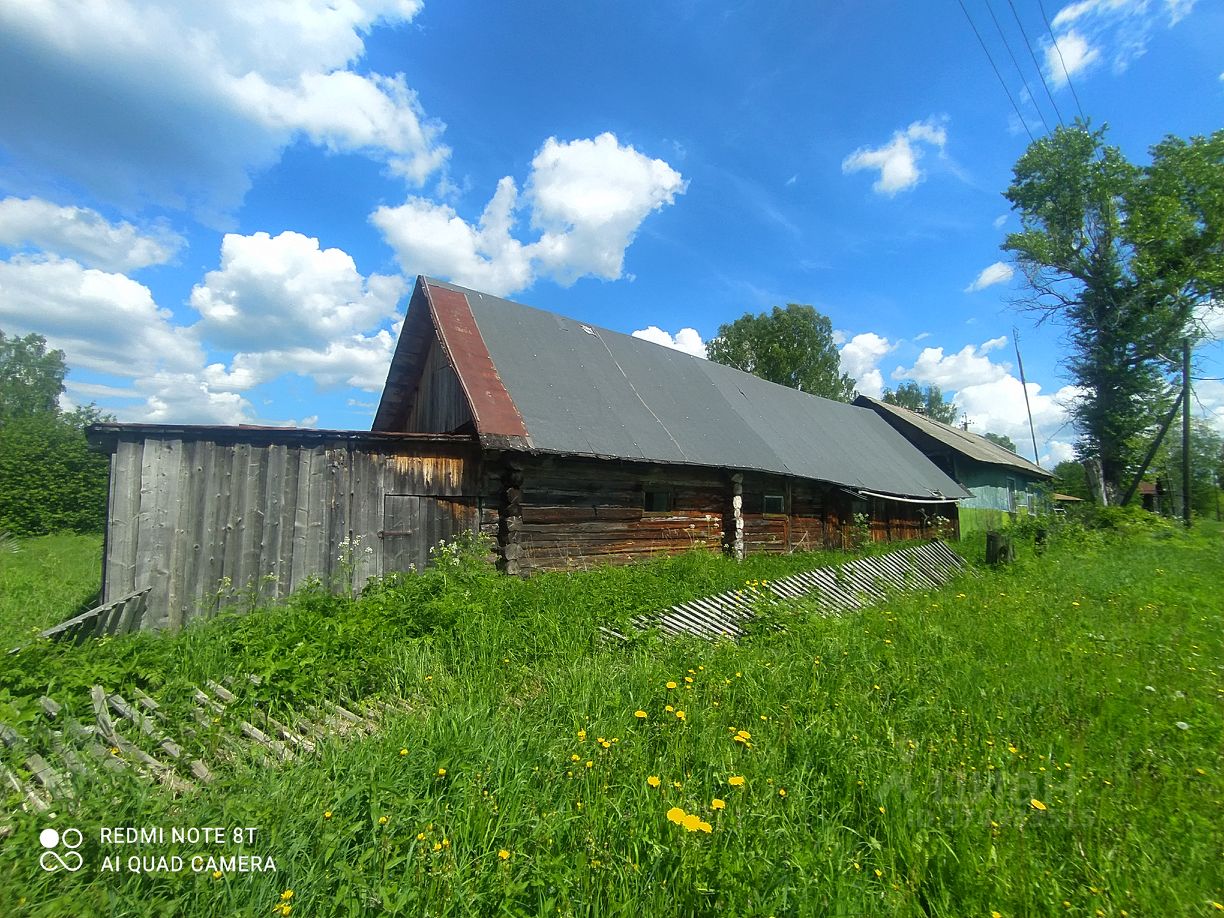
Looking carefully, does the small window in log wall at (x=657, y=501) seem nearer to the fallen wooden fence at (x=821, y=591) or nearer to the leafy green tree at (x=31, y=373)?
the fallen wooden fence at (x=821, y=591)

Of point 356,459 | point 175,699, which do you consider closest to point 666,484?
point 356,459

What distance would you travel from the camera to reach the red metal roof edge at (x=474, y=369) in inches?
378

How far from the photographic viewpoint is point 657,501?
12711 millimetres

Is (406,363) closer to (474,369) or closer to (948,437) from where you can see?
(474,369)

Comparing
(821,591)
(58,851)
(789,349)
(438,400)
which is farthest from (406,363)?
(789,349)

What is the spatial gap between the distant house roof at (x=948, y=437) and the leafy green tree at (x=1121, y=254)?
12.5 ft

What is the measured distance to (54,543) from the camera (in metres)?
17.4

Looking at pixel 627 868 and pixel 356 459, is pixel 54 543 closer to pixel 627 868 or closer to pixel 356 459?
pixel 356 459

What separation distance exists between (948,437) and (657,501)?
2155 centimetres

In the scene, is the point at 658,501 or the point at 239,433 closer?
the point at 239,433

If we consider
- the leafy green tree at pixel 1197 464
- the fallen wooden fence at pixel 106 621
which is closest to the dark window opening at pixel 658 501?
the fallen wooden fence at pixel 106 621

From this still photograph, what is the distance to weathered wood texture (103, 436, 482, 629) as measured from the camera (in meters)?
6.88

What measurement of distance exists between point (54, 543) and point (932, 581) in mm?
23930

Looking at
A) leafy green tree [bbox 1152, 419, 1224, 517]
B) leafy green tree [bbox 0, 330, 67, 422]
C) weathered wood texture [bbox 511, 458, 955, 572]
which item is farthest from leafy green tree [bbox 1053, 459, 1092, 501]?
leafy green tree [bbox 0, 330, 67, 422]
